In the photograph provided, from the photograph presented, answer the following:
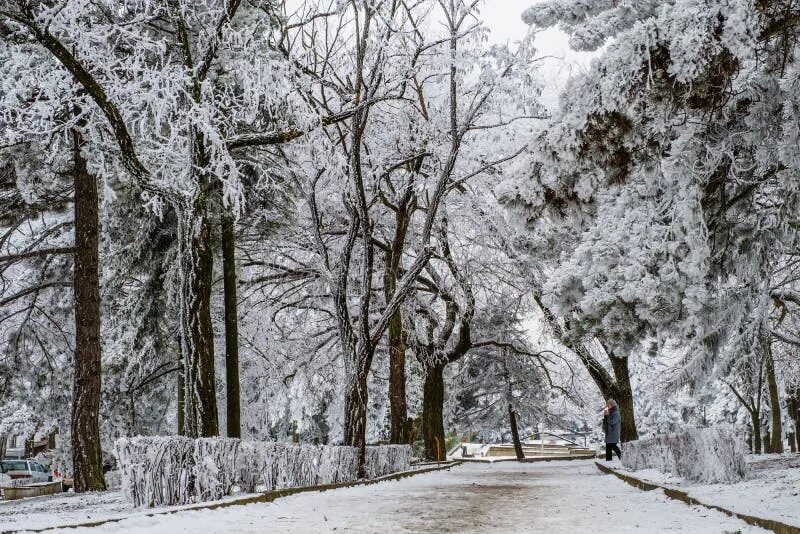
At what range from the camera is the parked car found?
115 feet

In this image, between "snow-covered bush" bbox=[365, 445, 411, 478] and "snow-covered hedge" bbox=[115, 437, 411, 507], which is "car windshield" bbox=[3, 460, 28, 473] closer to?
"snow-covered bush" bbox=[365, 445, 411, 478]

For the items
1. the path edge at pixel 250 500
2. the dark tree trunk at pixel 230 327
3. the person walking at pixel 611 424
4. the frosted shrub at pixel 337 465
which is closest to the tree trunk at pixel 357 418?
the frosted shrub at pixel 337 465

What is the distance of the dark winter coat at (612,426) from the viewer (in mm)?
19859

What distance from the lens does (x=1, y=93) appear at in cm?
1195

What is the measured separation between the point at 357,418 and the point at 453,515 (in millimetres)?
6371

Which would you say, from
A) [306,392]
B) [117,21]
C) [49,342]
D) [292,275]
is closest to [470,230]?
[292,275]

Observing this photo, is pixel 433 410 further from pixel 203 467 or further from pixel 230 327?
pixel 203 467

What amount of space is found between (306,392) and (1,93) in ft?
58.7

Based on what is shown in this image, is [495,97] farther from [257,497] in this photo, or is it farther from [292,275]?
[257,497]

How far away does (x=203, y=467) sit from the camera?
8.09m

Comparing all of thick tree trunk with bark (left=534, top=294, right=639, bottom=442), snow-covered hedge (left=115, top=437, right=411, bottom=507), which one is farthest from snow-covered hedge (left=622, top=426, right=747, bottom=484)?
thick tree trunk with bark (left=534, top=294, right=639, bottom=442)

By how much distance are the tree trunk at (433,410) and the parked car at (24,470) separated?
66.9 feet

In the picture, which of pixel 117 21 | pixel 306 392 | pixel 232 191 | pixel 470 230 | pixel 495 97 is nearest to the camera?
pixel 232 191

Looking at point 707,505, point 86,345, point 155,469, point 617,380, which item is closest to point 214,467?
point 155,469
